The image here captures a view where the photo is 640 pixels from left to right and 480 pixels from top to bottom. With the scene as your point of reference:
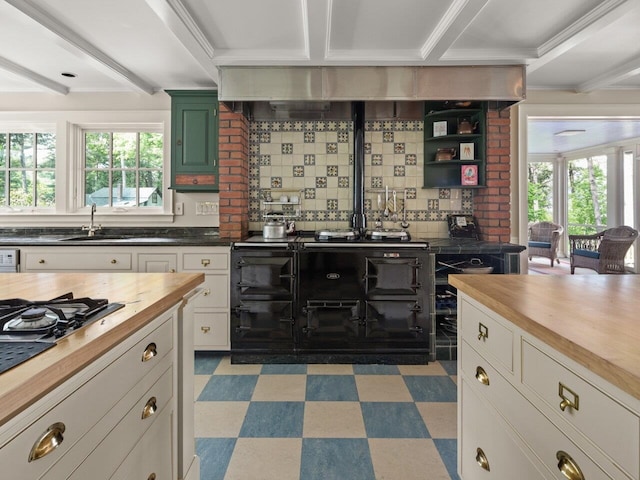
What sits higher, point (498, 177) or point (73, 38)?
point (73, 38)

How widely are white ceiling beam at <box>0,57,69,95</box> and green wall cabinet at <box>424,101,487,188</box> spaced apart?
11.1 feet

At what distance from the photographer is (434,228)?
3.50 metres

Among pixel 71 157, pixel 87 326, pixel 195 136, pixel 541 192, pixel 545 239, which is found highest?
pixel 541 192

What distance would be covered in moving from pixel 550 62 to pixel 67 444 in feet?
12.3

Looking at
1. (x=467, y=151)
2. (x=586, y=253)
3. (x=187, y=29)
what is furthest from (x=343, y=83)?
(x=586, y=253)

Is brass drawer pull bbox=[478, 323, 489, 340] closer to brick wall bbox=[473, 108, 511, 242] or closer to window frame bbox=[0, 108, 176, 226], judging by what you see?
brick wall bbox=[473, 108, 511, 242]

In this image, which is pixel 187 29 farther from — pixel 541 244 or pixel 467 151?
pixel 541 244

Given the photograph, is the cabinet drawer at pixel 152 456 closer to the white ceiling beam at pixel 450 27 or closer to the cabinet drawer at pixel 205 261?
the cabinet drawer at pixel 205 261

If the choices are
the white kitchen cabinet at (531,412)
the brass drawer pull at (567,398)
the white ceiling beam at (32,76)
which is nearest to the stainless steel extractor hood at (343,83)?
the white ceiling beam at (32,76)

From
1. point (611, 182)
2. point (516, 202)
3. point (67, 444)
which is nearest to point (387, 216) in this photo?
point (516, 202)

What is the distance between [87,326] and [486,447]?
1237 mm

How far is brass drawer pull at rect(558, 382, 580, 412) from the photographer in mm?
747

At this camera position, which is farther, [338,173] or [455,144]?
[338,173]

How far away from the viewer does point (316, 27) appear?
227 cm
